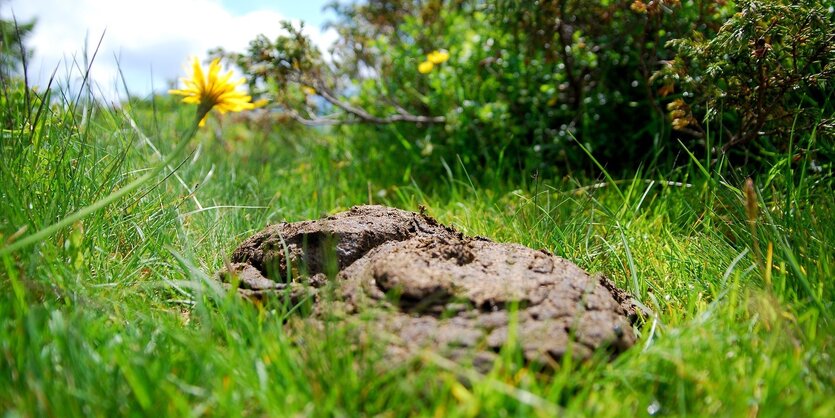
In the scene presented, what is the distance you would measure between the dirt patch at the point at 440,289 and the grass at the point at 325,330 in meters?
0.07

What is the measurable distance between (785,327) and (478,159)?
277 centimetres

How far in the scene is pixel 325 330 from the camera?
1516 millimetres

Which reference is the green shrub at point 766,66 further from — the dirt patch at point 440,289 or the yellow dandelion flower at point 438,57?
the yellow dandelion flower at point 438,57

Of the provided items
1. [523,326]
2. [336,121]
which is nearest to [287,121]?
[336,121]

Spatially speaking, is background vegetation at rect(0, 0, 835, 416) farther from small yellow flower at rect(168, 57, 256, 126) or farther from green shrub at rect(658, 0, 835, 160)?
small yellow flower at rect(168, 57, 256, 126)

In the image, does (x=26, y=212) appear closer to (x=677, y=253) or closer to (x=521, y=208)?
(x=521, y=208)

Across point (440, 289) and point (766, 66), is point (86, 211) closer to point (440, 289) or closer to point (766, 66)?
point (440, 289)

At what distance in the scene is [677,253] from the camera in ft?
8.04

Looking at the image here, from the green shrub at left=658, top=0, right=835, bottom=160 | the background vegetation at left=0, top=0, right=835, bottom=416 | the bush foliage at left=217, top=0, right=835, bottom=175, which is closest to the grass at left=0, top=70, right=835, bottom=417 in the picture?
the background vegetation at left=0, top=0, right=835, bottom=416

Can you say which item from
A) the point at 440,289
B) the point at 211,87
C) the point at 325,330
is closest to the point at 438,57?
the point at 211,87

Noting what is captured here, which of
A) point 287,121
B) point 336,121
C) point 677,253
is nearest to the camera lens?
point 677,253

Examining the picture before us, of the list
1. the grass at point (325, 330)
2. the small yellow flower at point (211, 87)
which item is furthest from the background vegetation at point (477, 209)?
the small yellow flower at point (211, 87)

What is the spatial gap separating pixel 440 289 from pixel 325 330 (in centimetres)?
33

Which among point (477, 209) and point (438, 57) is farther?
point (438, 57)
